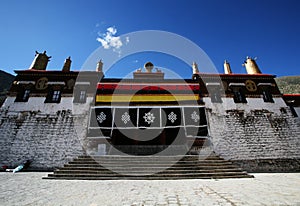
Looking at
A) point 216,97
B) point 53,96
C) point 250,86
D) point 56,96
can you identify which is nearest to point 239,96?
point 250,86

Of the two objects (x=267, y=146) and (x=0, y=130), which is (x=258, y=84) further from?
(x=0, y=130)

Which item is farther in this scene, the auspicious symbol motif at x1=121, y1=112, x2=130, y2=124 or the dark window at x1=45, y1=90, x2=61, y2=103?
the dark window at x1=45, y1=90, x2=61, y2=103

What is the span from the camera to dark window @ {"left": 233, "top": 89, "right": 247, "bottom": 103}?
504 inches

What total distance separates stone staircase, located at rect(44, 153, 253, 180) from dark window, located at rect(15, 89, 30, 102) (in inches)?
325

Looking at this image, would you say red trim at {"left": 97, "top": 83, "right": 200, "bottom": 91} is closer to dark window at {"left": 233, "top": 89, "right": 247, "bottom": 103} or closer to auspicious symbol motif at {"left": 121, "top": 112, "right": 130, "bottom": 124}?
auspicious symbol motif at {"left": 121, "top": 112, "right": 130, "bottom": 124}

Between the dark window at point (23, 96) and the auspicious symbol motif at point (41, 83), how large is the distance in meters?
0.84

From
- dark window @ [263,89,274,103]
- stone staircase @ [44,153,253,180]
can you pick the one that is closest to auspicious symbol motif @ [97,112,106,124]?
stone staircase @ [44,153,253,180]

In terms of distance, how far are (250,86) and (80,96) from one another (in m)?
15.0

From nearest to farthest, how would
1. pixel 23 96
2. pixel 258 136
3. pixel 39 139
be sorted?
pixel 39 139 → pixel 258 136 → pixel 23 96

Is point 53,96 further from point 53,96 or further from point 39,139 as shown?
point 39,139

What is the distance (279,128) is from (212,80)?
6.34m

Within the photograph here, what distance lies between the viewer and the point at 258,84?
1346cm

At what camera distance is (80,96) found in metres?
12.4

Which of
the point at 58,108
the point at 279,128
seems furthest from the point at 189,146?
the point at 58,108
